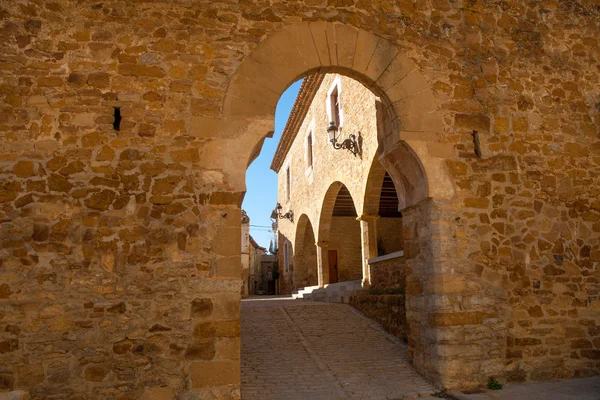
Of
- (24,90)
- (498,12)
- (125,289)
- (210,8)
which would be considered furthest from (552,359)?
(24,90)

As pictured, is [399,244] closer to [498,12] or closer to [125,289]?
[498,12]

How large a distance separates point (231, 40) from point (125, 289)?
8.81 ft

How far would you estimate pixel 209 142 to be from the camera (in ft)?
14.8

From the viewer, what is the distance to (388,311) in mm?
6652

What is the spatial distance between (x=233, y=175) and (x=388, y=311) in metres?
3.44

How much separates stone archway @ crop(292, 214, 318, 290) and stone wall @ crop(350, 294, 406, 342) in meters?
8.58

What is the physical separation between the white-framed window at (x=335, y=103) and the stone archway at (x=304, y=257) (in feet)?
15.3

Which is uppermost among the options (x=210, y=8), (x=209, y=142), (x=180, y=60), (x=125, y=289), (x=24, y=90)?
(x=210, y=8)

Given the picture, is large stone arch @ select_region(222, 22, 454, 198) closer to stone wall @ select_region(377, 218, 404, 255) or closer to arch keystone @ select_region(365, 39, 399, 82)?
arch keystone @ select_region(365, 39, 399, 82)

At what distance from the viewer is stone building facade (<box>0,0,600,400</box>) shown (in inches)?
159

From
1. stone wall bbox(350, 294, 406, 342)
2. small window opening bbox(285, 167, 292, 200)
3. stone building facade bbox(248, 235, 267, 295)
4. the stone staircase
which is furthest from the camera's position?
stone building facade bbox(248, 235, 267, 295)

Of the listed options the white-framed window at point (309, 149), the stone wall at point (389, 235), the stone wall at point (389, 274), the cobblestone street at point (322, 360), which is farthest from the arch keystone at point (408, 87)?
the stone wall at point (389, 235)

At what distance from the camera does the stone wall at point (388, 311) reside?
245 inches

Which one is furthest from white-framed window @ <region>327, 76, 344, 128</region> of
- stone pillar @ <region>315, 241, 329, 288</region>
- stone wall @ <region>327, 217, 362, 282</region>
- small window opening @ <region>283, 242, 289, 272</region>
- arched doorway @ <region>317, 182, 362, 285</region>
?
small window opening @ <region>283, 242, 289, 272</region>
